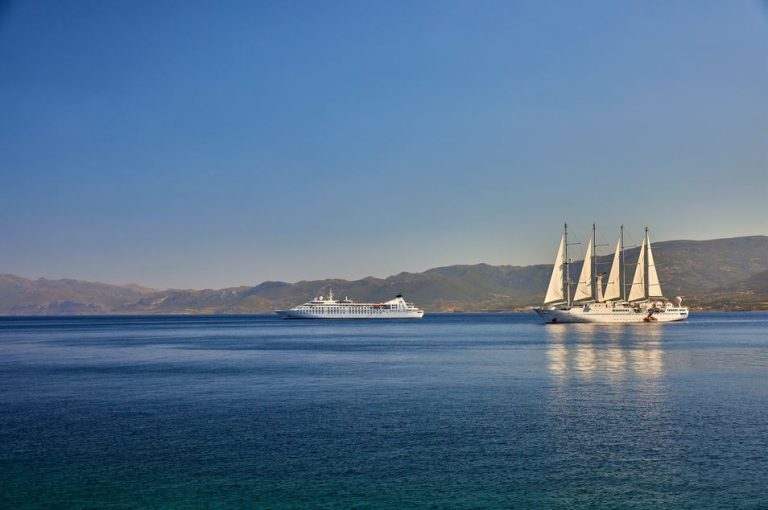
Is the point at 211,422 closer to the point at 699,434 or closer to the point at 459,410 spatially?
the point at 459,410

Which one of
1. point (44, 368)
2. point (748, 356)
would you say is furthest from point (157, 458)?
point (748, 356)

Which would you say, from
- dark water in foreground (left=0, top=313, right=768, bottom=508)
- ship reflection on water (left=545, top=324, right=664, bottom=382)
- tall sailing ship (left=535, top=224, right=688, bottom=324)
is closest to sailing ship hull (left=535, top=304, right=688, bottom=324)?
tall sailing ship (left=535, top=224, right=688, bottom=324)

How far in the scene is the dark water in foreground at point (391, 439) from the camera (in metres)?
24.8

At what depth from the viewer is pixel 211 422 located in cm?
3809

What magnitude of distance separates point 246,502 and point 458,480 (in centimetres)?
763

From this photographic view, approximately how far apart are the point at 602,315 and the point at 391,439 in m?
152

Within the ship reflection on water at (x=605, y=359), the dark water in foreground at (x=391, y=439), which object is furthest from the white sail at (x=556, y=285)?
the dark water in foreground at (x=391, y=439)

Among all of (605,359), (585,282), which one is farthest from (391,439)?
(585,282)

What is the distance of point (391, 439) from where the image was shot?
32.9m

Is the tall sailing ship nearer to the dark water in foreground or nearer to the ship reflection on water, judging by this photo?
the ship reflection on water

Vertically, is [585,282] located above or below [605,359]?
above

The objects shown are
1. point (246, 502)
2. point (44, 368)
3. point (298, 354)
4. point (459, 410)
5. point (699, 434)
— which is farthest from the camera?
point (298, 354)

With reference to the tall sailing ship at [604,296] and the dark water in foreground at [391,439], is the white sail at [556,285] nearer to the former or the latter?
the tall sailing ship at [604,296]

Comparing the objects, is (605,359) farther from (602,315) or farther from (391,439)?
(602,315)
